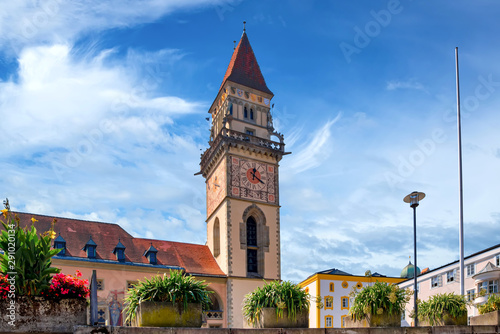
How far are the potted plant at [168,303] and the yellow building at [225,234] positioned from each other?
2945 cm

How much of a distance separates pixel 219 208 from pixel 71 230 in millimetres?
12938

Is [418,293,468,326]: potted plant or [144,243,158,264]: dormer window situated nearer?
[418,293,468,326]: potted plant

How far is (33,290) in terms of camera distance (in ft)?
34.2

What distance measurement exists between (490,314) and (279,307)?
5.32m

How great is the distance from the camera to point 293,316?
12828 mm

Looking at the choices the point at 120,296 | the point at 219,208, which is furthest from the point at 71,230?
the point at 219,208

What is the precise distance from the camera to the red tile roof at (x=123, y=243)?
140 ft

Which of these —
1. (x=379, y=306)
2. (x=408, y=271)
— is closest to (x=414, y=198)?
(x=379, y=306)

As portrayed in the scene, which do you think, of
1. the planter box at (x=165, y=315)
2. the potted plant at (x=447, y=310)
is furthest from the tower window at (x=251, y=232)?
the planter box at (x=165, y=315)

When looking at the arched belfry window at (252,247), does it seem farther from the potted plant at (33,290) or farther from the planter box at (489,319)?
the potted plant at (33,290)

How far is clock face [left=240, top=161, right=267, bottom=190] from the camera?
48875mm

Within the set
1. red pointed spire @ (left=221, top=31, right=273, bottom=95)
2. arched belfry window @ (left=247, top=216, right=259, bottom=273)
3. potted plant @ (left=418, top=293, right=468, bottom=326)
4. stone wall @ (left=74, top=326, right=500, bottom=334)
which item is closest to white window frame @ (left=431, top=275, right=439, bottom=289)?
arched belfry window @ (left=247, top=216, right=259, bottom=273)

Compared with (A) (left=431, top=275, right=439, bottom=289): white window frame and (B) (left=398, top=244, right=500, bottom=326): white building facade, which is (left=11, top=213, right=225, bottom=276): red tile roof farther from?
(A) (left=431, top=275, right=439, bottom=289): white window frame

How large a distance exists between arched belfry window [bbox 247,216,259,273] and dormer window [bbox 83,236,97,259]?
13.2 meters
